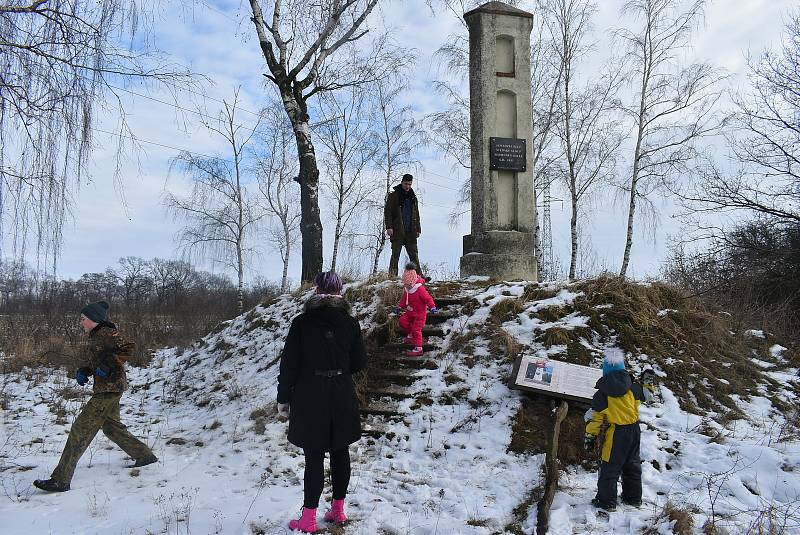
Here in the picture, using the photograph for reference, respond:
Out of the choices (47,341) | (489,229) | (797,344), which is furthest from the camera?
(47,341)

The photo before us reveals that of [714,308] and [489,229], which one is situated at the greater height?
[489,229]

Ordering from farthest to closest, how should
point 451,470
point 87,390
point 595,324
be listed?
point 87,390 → point 595,324 → point 451,470

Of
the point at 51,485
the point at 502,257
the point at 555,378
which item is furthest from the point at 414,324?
the point at 51,485

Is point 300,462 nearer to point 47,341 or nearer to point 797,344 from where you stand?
point 797,344

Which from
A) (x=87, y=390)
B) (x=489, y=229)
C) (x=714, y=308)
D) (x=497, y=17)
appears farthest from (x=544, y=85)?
(x=87, y=390)

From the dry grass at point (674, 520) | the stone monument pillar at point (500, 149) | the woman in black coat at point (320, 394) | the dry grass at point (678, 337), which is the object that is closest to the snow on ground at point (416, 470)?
the dry grass at point (674, 520)

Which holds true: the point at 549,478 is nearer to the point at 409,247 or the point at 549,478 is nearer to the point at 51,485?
the point at 51,485

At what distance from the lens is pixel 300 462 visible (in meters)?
5.53

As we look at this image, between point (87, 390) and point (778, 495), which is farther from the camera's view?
point (87, 390)

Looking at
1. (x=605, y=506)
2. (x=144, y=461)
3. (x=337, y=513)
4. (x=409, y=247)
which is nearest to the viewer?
(x=337, y=513)

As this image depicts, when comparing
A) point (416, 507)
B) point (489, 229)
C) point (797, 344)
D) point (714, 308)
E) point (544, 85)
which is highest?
point (544, 85)

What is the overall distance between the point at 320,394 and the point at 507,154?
8245mm

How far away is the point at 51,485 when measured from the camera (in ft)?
15.6

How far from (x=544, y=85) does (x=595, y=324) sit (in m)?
15.1
